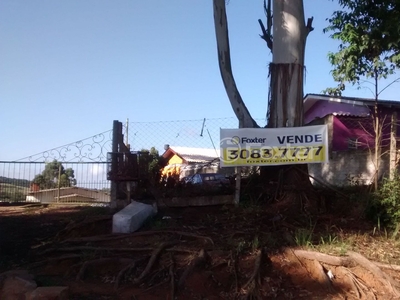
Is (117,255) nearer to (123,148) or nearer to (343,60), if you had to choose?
(123,148)

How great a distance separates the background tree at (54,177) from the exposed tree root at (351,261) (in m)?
9.23

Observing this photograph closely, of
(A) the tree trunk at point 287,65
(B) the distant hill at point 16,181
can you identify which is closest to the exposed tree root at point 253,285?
(A) the tree trunk at point 287,65

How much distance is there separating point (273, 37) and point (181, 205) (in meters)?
3.84

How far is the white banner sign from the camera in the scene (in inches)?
363

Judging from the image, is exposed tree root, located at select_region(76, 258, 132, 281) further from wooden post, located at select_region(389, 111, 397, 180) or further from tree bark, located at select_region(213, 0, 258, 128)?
wooden post, located at select_region(389, 111, 397, 180)

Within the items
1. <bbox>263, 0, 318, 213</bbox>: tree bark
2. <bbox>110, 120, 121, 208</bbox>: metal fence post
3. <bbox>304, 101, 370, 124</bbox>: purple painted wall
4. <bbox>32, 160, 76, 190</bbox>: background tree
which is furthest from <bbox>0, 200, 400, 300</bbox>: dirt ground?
<bbox>304, 101, 370, 124</bbox>: purple painted wall

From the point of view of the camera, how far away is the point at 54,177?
14.8 m

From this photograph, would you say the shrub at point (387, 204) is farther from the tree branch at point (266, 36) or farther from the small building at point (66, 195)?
the small building at point (66, 195)

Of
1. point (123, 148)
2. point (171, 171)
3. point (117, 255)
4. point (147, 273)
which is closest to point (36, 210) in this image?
point (123, 148)

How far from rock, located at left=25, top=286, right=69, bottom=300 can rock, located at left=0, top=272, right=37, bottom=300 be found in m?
0.19

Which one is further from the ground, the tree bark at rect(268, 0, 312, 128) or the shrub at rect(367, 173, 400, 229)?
the tree bark at rect(268, 0, 312, 128)

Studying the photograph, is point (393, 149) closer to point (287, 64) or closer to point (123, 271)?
point (287, 64)

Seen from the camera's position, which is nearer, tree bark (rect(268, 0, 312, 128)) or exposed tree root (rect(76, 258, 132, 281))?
exposed tree root (rect(76, 258, 132, 281))

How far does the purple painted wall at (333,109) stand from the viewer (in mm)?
20430
